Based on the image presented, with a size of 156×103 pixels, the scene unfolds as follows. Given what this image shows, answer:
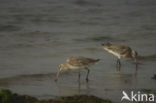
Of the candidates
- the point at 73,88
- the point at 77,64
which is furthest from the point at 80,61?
the point at 73,88

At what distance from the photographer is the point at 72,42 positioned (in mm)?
16656

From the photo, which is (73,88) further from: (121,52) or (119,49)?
(119,49)

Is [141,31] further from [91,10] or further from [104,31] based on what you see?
[91,10]

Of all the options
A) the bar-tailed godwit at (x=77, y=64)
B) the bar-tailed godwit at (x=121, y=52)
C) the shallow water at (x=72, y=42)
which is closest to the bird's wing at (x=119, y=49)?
the bar-tailed godwit at (x=121, y=52)

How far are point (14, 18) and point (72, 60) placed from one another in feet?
29.8

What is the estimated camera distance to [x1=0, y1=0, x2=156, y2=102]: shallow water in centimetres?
1123

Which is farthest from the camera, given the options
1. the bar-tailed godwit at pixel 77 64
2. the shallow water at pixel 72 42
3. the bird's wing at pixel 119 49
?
the bird's wing at pixel 119 49

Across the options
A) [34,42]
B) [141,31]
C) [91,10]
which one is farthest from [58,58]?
[91,10]

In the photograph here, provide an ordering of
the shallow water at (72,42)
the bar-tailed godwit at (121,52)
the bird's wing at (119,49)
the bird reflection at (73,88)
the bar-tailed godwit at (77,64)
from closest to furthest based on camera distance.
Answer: the bird reflection at (73,88), the shallow water at (72,42), the bar-tailed godwit at (77,64), the bar-tailed godwit at (121,52), the bird's wing at (119,49)

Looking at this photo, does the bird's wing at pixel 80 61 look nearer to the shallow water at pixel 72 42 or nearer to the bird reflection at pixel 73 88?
the shallow water at pixel 72 42

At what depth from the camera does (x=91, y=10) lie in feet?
78.6

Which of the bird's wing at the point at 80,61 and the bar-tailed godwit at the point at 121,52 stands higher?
the bird's wing at the point at 80,61

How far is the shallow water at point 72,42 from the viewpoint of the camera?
11.2m

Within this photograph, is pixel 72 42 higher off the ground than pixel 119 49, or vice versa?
pixel 119 49
